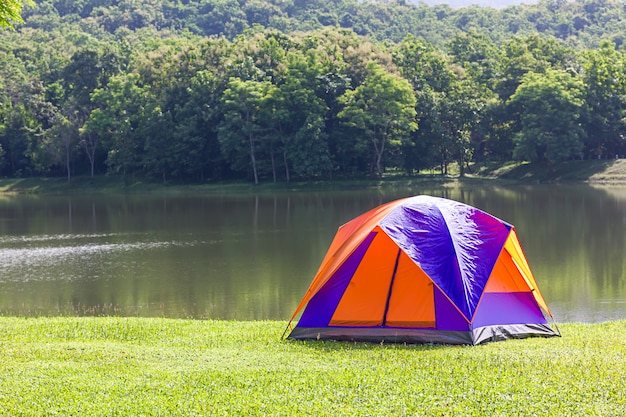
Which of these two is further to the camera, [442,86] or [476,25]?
[476,25]

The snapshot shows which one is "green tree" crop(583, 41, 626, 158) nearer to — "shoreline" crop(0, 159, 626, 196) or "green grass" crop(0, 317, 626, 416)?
"shoreline" crop(0, 159, 626, 196)

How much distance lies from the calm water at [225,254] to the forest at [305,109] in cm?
1336

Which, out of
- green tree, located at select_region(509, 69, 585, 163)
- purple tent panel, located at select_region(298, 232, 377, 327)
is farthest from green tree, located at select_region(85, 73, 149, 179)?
purple tent panel, located at select_region(298, 232, 377, 327)

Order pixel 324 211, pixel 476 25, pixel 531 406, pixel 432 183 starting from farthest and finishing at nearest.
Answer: pixel 476 25, pixel 432 183, pixel 324 211, pixel 531 406

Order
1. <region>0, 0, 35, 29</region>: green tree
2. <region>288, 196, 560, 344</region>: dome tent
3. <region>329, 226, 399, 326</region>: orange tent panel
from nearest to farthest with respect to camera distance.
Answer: <region>0, 0, 35, 29</region>: green tree → <region>288, 196, 560, 344</region>: dome tent → <region>329, 226, 399, 326</region>: orange tent panel

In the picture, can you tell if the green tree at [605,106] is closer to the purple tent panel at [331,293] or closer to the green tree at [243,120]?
the green tree at [243,120]

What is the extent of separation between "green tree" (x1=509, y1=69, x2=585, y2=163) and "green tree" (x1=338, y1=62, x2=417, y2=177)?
8769mm

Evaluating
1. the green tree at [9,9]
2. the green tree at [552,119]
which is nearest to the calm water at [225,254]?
the green tree at [9,9]

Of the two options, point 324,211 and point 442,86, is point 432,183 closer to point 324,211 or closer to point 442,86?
point 442,86

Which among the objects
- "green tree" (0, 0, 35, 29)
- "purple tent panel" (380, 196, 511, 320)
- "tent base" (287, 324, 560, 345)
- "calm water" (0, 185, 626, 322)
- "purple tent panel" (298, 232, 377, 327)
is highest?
"green tree" (0, 0, 35, 29)

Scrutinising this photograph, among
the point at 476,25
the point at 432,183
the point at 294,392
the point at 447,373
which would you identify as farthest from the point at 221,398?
the point at 476,25

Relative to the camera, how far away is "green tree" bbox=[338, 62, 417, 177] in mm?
56250

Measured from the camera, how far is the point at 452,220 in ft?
36.3

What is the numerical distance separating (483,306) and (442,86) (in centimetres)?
5556
